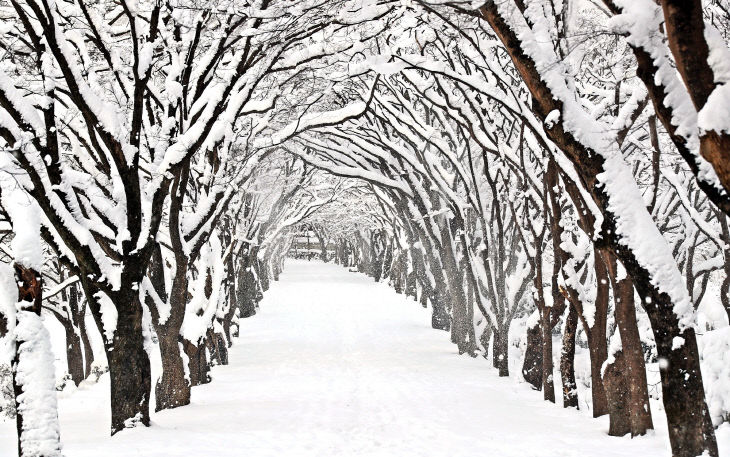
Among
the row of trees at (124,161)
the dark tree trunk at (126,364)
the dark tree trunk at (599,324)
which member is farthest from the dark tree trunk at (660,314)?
the dark tree trunk at (126,364)

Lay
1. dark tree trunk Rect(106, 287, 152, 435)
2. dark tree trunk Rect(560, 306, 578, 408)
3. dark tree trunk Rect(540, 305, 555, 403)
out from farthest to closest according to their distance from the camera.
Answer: dark tree trunk Rect(540, 305, 555, 403) → dark tree trunk Rect(560, 306, 578, 408) → dark tree trunk Rect(106, 287, 152, 435)

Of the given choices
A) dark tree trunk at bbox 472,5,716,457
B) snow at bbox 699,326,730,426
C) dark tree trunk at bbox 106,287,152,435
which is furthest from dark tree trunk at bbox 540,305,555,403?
dark tree trunk at bbox 106,287,152,435

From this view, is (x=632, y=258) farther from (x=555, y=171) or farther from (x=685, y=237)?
(x=685, y=237)

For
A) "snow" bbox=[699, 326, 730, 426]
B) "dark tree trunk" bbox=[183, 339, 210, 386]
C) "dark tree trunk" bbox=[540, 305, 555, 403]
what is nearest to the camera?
"snow" bbox=[699, 326, 730, 426]

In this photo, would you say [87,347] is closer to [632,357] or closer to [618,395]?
[618,395]

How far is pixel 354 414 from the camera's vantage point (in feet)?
31.4

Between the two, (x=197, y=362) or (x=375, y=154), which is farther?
(x=375, y=154)

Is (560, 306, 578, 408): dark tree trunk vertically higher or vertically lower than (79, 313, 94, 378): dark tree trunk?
higher

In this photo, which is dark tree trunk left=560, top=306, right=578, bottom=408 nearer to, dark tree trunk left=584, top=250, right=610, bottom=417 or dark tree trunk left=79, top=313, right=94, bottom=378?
dark tree trunk left=584, top=250, right=610, bottom=417

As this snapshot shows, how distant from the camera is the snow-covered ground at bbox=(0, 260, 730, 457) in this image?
7.23m

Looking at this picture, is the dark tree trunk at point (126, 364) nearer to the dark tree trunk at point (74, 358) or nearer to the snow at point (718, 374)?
the snow at point (718, 374)

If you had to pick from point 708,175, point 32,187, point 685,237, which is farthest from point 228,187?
point 685,237

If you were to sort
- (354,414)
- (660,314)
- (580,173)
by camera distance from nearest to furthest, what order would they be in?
(660,314), (580,173), (354,414)

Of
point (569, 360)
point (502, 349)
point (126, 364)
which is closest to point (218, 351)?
point (502, 349)
